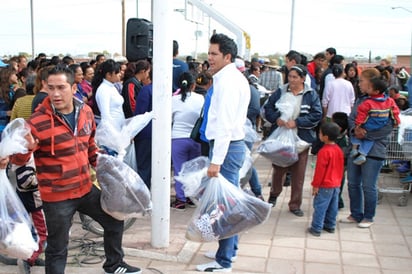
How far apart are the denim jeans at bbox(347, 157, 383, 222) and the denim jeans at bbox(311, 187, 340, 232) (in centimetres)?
38

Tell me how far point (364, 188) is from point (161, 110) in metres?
2.63

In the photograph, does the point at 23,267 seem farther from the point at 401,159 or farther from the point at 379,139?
the point at 401,159

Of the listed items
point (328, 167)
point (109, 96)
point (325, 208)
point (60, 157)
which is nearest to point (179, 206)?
point (109, 96)

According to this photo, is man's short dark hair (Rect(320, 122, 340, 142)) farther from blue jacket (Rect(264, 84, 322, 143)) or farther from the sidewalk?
the sidewalk

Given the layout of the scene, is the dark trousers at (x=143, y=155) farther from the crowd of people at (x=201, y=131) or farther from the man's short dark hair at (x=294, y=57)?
the man's short dark hair at (x=294, y=57)

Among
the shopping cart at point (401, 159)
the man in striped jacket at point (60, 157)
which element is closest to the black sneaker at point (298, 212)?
the shopping cart at point (401, 159)

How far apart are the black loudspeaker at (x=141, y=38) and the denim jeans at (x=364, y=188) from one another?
274cm

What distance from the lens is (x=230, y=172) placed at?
403cm

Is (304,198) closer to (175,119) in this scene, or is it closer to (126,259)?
(175,119)

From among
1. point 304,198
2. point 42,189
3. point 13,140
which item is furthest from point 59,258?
point 304,198

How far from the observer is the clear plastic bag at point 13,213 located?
2990mm

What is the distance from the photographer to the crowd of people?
3.33m

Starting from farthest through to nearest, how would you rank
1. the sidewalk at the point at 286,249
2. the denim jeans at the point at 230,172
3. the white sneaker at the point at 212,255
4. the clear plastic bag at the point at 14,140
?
the white sneaker at the point at 212,255
the sidewalk at the point at 286,249
the denim jeans at the point at 230,172
the clear plastic bag at the point at 14,140

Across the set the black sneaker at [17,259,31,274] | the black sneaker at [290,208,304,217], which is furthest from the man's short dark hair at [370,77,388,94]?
the black sneaker at [17,259,31,274]
